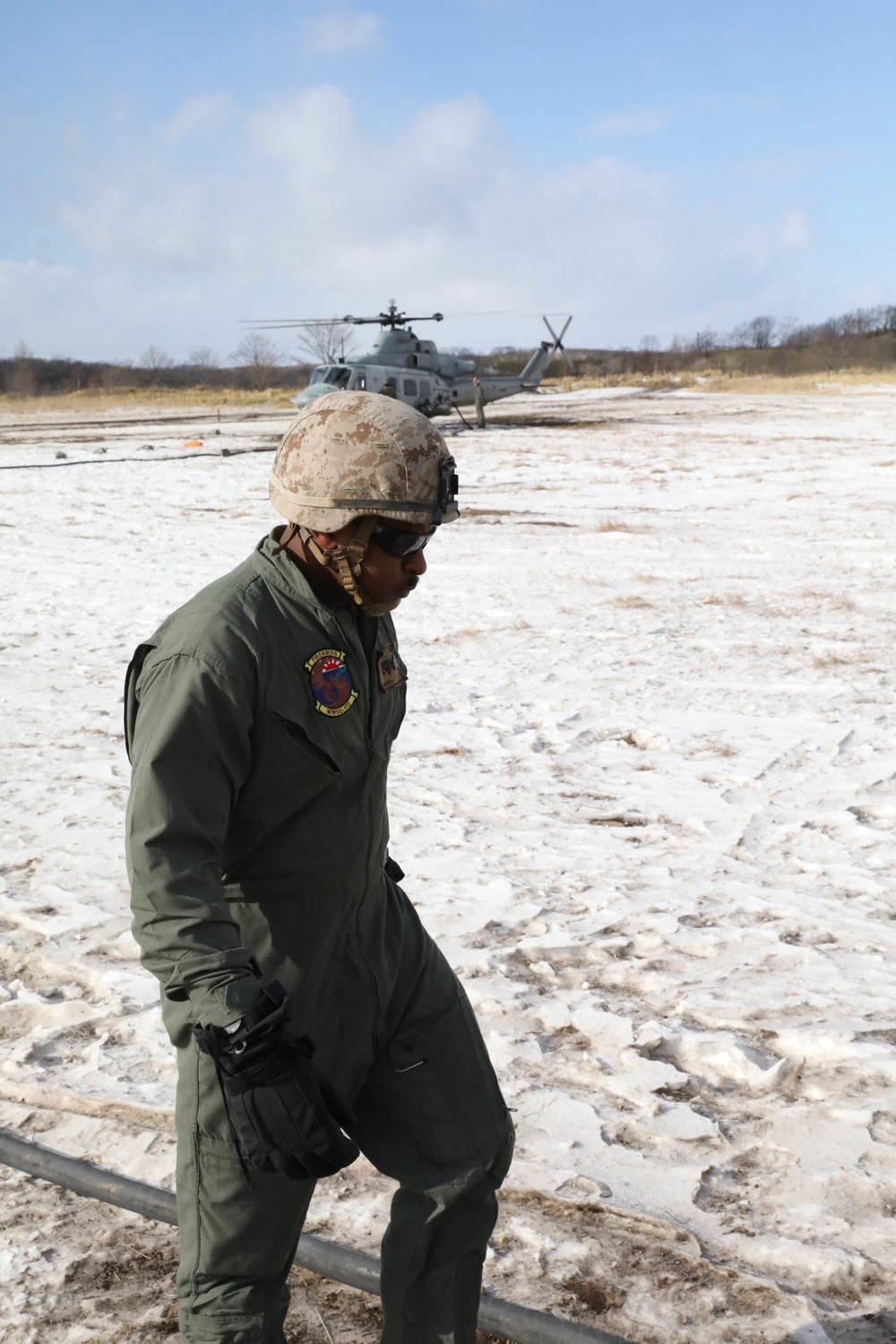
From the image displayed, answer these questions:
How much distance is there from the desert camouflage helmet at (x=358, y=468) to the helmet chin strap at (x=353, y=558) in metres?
0.03

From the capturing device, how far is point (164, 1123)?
10.7 ft

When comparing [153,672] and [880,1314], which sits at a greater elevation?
[153,672]

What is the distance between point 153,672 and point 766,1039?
245 cm

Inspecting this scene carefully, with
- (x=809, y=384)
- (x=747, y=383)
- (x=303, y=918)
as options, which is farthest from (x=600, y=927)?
(x=747, y=383)

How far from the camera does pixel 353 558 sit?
212 centimetres

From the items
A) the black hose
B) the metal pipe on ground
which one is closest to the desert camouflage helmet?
the metal pipe on ground

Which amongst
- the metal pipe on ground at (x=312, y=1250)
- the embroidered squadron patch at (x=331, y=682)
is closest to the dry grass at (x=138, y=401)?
the metal pipe on ground at (x=312, y=1250)

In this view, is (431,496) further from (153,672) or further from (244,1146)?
(244,1146)

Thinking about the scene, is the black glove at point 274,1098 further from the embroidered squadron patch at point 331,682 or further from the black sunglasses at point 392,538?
the black sunglasses at point 392,538

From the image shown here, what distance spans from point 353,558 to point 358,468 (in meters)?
0.16

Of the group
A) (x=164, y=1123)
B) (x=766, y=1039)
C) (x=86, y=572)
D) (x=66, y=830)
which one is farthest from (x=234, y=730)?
(x=86, y=572)

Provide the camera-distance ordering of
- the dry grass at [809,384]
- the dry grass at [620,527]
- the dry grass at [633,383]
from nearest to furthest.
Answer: the dry grass at [620,527] → the dry grass at [809,384] → the dry grass at [633,383]

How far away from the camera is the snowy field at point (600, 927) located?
2725 millimetres

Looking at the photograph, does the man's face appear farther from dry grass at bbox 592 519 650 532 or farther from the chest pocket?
dry grass at bbox 592 519 650 532
